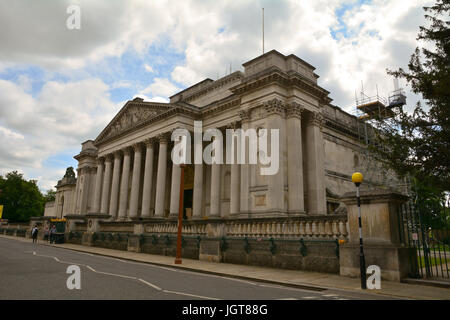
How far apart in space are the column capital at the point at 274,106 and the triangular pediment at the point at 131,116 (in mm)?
12139

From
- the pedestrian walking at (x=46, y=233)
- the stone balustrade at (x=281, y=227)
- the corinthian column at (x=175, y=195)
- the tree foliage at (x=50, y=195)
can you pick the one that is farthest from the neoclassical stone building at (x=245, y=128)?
the tree foliage at (x=50, y=195)

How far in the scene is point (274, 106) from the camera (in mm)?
25703

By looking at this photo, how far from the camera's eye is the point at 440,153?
11219 mm

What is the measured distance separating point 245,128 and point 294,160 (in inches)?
195

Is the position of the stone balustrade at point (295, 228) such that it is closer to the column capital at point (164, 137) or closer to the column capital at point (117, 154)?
the column capital at point (164, 137)

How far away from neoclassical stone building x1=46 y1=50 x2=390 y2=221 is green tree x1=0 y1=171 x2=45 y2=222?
53506 mm

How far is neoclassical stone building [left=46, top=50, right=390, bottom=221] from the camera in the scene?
25766mm

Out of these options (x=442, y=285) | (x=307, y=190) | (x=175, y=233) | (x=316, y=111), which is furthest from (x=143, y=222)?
(x=442, y=285)

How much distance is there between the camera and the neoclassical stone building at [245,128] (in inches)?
1014

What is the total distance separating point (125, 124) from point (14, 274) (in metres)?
33.1

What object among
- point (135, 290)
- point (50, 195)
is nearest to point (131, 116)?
point (135, 290)

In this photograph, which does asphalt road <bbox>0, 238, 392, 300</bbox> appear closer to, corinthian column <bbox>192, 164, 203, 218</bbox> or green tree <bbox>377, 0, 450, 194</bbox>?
green tree <bbox>377, 0, 450, 194</bbox>

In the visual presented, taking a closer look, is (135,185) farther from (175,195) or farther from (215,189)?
(215,189)
